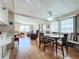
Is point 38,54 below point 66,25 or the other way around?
below

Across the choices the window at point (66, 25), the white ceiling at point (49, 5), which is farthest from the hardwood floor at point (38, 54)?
the white ceiling at point (49, 5)

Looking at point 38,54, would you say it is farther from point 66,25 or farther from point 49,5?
point 66,25

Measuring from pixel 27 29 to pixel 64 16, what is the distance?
10808 mm

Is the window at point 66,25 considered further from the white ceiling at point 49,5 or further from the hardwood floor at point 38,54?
the hardwood floor at point 38,54

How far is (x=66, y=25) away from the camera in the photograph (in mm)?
5879

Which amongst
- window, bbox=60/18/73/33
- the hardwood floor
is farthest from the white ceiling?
the hardwood floor

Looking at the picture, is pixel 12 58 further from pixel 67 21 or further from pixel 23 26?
pixel 23 26

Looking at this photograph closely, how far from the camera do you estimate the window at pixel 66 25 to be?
5.43 metres

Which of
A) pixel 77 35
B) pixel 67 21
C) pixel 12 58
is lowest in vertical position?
pixel 12 58

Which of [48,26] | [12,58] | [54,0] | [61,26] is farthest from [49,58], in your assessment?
[48,26]

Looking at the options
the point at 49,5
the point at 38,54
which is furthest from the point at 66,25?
the point at 38,54

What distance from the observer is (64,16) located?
566cm

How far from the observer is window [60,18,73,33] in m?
5.43

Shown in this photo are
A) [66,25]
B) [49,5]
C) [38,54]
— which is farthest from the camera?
[66,25]
